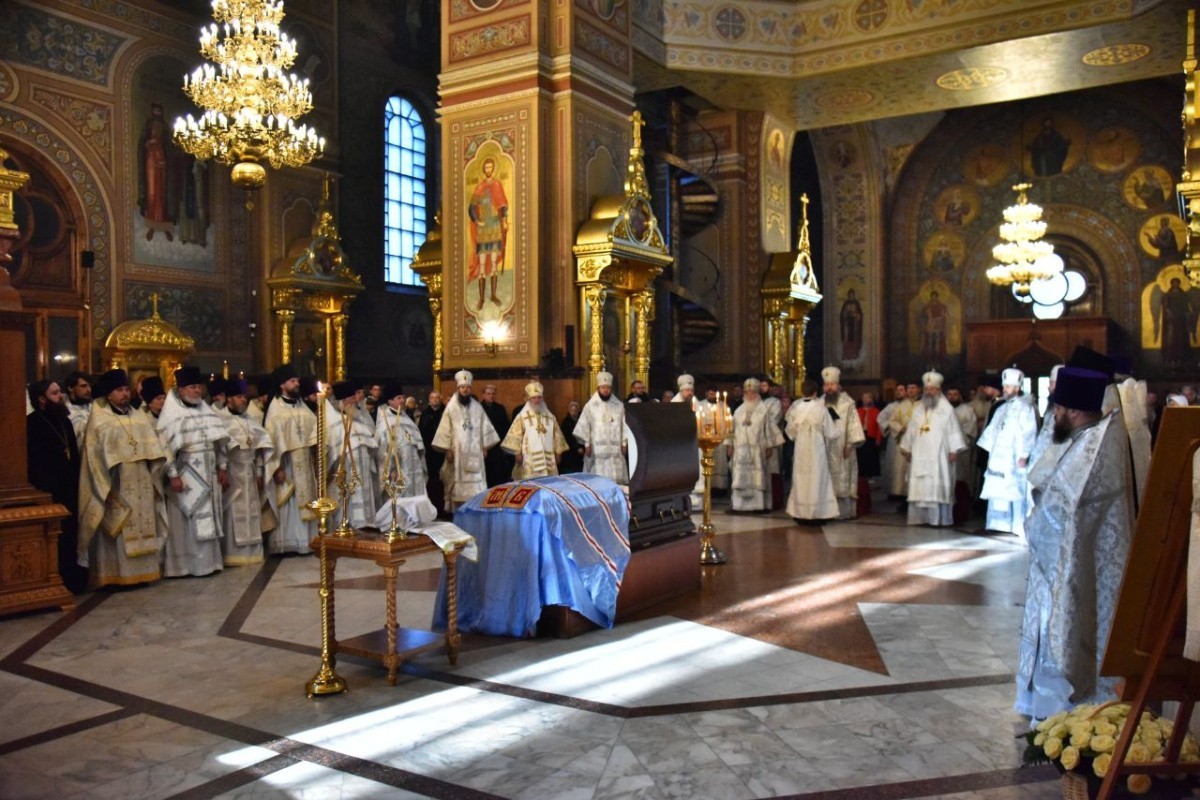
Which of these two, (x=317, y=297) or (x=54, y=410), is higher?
(x=317, y=297)

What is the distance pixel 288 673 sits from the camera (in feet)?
18.4

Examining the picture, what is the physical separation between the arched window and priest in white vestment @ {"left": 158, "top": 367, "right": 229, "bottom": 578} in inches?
457

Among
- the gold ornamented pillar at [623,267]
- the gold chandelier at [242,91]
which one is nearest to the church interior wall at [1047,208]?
the gold ornamented pillar at [623,267]

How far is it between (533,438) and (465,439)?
33.0 inches

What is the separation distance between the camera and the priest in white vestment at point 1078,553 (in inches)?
166

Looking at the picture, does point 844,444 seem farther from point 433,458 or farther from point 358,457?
point 358,457

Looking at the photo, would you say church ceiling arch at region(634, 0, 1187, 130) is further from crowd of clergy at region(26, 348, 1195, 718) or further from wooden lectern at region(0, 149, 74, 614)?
wooden lectern at region(0, 149, 74, 614)

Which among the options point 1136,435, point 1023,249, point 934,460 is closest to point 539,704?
point 1136,435

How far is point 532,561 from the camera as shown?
6332mm

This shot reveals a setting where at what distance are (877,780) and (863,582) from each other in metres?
4.37

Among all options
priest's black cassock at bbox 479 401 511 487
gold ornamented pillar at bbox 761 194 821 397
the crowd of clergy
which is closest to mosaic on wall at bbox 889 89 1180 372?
gold ornamented pillar at bbox 761 194 821 397

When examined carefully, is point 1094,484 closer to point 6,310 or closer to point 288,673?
point 288,673

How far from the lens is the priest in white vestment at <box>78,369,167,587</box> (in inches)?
319

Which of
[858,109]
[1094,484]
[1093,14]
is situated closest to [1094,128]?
[858,109]
